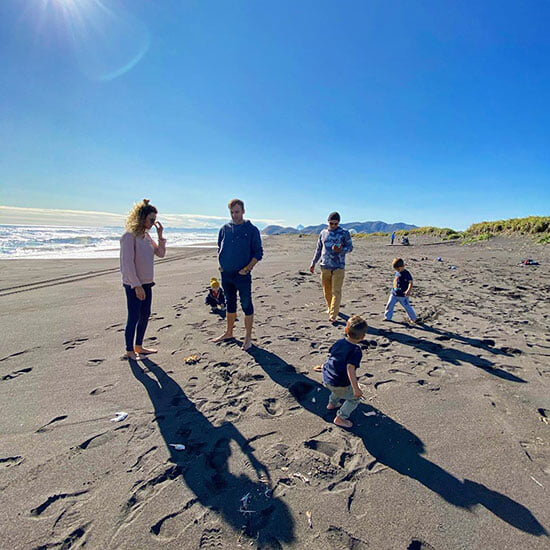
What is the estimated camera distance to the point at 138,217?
3.74 meters

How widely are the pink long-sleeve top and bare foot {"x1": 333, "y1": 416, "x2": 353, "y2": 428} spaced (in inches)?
115

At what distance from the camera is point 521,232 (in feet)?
71.2

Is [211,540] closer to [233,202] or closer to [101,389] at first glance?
[101,389]

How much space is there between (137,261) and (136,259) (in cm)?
3

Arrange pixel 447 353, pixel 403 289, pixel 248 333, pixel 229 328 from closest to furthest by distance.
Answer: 1. pixel 447 353
2. pixel 248 333
3. pixel 229 328
4. pixel 403 289

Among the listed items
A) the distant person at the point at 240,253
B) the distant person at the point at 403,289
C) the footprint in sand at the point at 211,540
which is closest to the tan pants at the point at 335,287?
the distant person at the point at 403,289

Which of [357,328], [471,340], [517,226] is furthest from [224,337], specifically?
[517,226]

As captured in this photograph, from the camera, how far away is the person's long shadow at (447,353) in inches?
144

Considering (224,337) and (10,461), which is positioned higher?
(224,337)

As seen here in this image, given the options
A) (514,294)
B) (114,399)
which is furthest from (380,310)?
(114,399)

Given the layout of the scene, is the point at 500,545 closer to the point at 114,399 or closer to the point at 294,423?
the point at 294,423

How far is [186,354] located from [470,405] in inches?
146

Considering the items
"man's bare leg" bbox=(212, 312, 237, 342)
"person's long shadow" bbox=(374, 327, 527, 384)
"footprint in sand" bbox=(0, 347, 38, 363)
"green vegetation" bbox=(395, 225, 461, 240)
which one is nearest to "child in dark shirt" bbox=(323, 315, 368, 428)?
"person's long shadow" bbox=(374, 327, 527, 384)

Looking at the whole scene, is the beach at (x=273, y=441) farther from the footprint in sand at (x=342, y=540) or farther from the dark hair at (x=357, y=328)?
the dark hair at (x=357, y=328)
